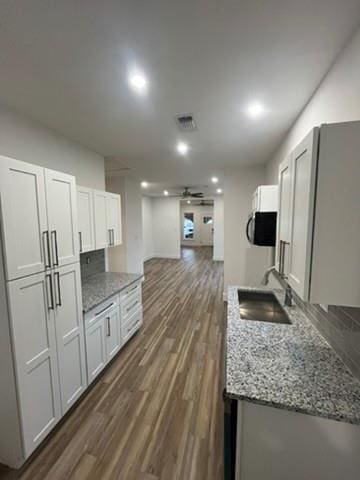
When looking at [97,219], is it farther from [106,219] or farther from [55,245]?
[55,245]

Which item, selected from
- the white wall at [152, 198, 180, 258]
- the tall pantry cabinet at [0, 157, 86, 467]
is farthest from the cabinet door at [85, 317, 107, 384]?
the white wall at [152, 198, 180, 258]

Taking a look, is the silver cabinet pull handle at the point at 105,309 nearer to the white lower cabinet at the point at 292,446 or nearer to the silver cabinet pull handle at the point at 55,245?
the silver cabinet pull handle at the point at 55,245

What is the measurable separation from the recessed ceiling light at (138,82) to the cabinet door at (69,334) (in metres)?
1.57

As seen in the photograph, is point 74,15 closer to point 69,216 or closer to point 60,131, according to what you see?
point 69,216

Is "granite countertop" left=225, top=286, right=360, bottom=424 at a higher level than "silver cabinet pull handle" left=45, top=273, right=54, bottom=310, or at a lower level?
lower

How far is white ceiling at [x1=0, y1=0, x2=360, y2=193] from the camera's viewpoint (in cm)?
109

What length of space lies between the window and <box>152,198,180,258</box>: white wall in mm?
3795

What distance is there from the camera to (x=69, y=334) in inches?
74.2

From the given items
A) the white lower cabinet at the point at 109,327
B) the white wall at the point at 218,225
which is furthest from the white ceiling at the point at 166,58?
the white wall at the point at 218,225

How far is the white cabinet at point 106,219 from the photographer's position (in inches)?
112

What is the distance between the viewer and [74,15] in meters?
1.10

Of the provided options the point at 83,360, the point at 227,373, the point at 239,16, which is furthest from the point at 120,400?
the point at 239,16

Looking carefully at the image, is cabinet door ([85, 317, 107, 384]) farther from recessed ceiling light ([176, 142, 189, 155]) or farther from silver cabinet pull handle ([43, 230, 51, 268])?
recessed ceiling light ([176, 142, 189, 155])

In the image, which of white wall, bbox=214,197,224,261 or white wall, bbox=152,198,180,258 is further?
white wall, bbox=152,198,180,258
